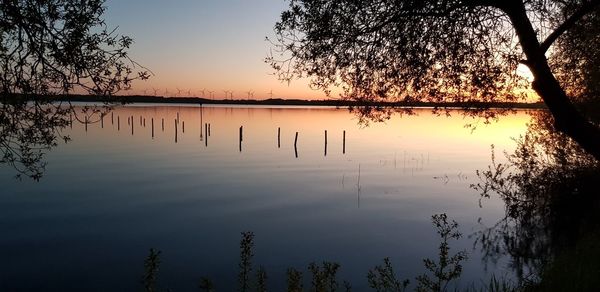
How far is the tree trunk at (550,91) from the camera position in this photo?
39.6 feet

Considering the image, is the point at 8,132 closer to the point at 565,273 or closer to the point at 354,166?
the point at 565,273

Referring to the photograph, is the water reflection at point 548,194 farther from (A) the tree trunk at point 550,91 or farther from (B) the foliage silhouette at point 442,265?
(A) the tree trunk at point 550,91

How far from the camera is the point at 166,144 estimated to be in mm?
80875

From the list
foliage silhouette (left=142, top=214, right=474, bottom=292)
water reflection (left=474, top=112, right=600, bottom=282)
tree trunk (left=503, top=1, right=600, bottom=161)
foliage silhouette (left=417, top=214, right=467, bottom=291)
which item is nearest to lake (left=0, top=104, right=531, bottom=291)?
water reflection (left=474, top=112, right=600, bottom=282)

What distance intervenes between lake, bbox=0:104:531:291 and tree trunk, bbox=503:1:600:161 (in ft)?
12.2

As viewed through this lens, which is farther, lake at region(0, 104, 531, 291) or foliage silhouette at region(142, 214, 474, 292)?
lake at region(0, 104, 531, 291)

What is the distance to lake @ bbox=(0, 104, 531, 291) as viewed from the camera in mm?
19875

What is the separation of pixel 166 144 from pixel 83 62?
7348cm

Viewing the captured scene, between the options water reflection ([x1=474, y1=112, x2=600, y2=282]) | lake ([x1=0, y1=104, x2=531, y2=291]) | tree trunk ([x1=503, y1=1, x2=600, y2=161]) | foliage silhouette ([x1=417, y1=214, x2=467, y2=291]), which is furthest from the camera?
water reflection ([x1=474, y1=112, x2=600, y2=282])

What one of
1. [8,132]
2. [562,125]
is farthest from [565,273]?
[8,132]

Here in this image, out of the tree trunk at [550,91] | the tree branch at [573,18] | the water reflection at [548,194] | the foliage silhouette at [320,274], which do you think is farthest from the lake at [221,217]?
the foliage silhouette at [320,274]

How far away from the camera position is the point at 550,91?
1220cm

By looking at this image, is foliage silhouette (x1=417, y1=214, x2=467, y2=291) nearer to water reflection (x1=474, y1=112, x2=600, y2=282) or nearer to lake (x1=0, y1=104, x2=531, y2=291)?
lake (x1=0, y1=104, x2=531, y2=291)

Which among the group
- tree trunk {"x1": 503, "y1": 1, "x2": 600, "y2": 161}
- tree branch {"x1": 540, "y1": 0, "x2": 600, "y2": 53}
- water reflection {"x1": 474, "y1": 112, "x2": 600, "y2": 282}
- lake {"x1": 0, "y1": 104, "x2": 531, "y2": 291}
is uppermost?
tree branch {"x1": 540, "y1": 0, "x2": 600, "y2": 53}
